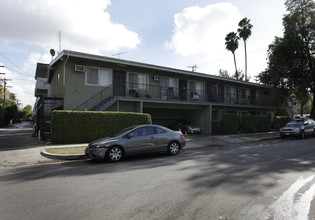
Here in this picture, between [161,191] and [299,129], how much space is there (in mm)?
15738

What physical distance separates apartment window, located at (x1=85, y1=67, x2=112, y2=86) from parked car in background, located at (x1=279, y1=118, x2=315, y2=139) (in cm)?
1392

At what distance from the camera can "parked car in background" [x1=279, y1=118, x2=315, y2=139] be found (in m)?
16.5

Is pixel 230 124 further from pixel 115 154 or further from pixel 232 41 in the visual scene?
pixel 232 41

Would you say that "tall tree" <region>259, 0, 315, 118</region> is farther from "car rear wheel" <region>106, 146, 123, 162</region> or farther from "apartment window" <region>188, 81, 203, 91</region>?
"car rear wheel" <region>106, 146, 123, 162</region>

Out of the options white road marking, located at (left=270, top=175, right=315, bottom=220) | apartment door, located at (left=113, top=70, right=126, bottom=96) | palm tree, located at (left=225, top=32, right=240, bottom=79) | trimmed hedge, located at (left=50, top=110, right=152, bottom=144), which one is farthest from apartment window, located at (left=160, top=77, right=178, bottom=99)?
palm tree, located at (left=225, top=32, right=240, bottom=79)

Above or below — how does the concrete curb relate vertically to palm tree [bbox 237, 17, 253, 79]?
below

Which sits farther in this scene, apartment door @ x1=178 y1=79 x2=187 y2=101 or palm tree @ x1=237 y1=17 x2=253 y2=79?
palm tree @ x1=237 y1=17 x2=253 y2=79

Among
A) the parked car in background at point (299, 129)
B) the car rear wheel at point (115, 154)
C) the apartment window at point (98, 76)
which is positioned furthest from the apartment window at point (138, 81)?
the parked car in background at point (299, 129)

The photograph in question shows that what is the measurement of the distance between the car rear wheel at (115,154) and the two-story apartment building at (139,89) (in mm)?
7210

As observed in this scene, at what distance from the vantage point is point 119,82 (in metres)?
17.2

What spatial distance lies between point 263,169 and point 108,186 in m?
4.54

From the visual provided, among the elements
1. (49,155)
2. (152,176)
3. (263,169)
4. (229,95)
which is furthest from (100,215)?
(229,95)

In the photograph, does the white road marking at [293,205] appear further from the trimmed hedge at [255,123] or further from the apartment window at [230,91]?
the apartment window at [230,91]

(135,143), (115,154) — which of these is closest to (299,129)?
(135,143)
